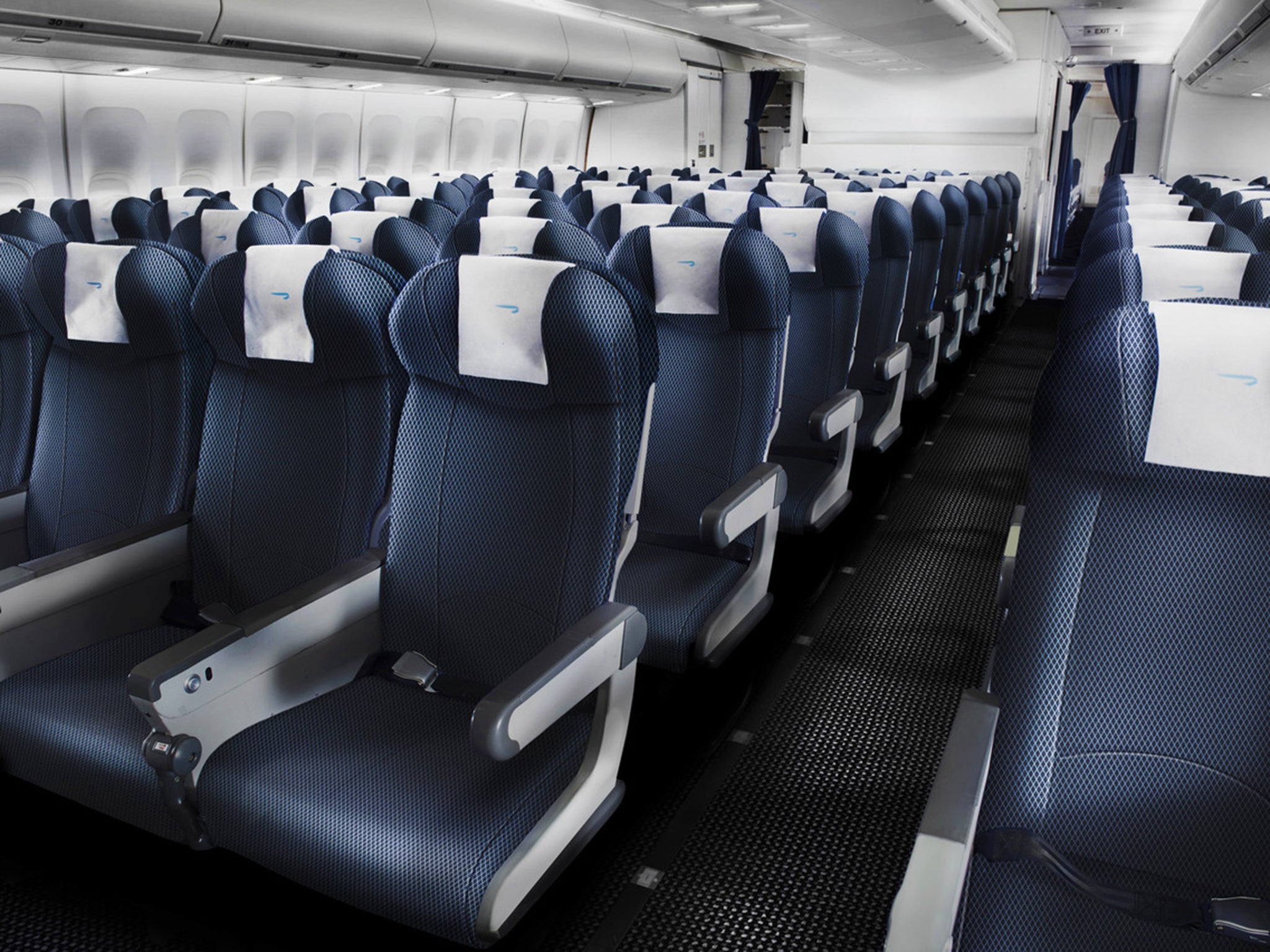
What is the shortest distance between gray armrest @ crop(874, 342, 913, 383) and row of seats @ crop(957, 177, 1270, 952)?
2.47m

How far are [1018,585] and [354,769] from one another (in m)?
1.20

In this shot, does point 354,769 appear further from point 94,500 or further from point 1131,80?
point 1131,80

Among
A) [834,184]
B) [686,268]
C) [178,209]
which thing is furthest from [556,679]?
[834,184]

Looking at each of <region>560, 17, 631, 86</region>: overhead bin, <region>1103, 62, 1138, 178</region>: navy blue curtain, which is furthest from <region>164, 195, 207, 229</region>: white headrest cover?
<region>1103, 62, 1138, 178</region>: navy blue curtain

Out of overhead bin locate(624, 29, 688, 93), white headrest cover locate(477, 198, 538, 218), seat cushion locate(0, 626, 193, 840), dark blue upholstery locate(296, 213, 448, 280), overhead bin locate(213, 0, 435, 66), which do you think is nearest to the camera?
seat cushion locate(0, 626, 193, 840)

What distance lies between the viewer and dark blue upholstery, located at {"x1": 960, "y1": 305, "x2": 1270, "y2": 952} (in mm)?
1437

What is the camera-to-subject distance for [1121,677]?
59.0 inches

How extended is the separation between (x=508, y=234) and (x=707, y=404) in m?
1.23

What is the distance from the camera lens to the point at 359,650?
91.2 inches

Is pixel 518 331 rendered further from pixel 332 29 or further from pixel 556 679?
pixel 332 29

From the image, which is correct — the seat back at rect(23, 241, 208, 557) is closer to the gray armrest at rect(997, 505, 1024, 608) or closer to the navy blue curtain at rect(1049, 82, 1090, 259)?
the gray armrest at rect(997, 505, 1024, 608)

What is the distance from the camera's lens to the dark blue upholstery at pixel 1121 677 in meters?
1.44

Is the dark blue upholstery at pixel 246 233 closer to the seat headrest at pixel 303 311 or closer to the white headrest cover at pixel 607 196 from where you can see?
the white headrest cover at pixel 607 196

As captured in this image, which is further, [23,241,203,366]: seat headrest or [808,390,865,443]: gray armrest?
[808,390,865,443]: gray armrest
